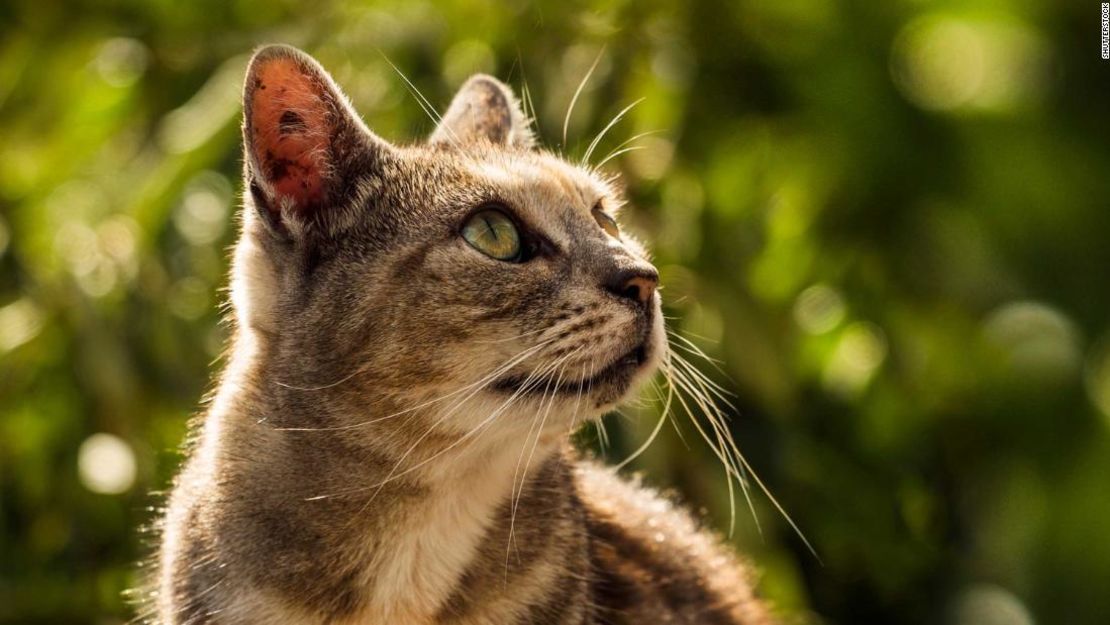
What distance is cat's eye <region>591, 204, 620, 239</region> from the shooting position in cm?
306

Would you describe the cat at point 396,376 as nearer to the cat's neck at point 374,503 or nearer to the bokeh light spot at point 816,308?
the cat's neck at point 374,503

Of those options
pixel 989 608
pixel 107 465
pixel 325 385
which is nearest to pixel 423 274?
pixel 325 385

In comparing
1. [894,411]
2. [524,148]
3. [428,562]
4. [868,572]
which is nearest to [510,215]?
[524,148]

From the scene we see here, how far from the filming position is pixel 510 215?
2793 millimetres

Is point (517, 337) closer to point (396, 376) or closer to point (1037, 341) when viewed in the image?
point (396, 376)

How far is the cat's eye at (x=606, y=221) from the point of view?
10.0 feet

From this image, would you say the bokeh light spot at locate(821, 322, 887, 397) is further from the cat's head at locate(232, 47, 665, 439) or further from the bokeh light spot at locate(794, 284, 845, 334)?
the cat's head at locate(232, 47, 665, 439)

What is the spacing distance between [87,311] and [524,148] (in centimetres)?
185

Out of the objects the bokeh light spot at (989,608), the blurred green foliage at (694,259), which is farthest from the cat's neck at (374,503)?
the bokeh light spot at (989,608)

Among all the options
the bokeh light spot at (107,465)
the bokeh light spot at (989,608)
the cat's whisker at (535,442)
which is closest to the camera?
the cat's whisker at (535,442)

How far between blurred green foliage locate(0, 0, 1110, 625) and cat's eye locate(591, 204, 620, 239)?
3.16ft

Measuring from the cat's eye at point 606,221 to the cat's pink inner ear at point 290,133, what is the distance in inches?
22.8

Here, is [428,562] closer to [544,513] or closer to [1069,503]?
[544,513]

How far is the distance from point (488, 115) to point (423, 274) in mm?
747
